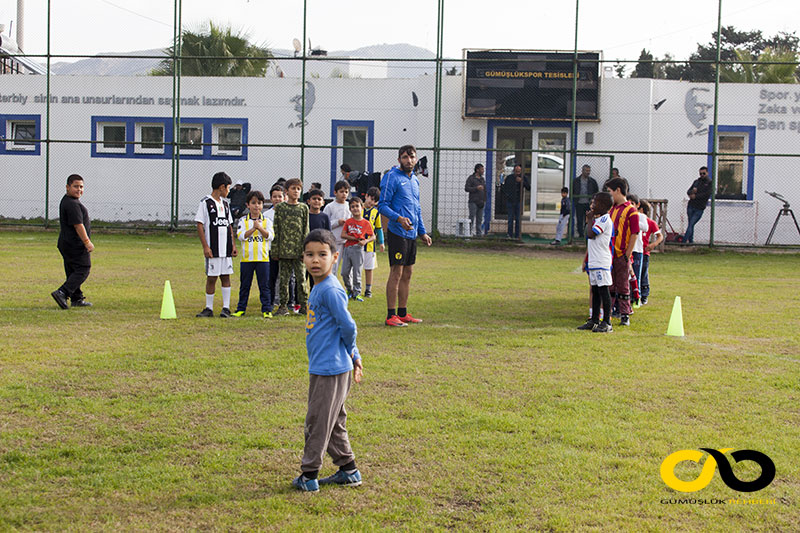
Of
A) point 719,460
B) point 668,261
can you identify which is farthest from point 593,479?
point 668,261

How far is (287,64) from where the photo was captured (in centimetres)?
2473

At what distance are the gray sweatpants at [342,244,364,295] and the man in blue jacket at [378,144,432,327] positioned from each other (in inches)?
88.3

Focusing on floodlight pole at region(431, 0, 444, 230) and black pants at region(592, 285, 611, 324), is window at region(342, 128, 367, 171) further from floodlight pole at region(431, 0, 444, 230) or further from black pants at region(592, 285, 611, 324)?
black pants at region(592, 285, 611, 324)

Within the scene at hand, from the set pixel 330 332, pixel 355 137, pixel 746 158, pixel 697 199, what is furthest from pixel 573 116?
pixel 330 332

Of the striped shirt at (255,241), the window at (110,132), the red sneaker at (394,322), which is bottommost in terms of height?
the red sneaker at (394,322)

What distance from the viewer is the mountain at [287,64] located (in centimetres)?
2180

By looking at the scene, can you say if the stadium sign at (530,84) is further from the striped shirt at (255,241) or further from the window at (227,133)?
the striped shirt at (255,241)

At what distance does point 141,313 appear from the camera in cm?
999

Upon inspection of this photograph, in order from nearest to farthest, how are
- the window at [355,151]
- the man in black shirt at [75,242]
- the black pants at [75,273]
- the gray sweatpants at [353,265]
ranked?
the black pants at [75,273]
the man in black shirt at [75,242]
the gray sweatpants at [353,265]
the window at [355,151]

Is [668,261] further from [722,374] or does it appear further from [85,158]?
[85,158]

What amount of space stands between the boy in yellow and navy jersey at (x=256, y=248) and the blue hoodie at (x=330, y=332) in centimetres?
554

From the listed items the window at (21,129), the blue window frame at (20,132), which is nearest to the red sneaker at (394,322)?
the blue window frame at (20,132)

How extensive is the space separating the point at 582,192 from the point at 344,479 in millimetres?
17429

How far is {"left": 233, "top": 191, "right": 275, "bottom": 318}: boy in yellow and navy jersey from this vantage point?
→ 995cm
